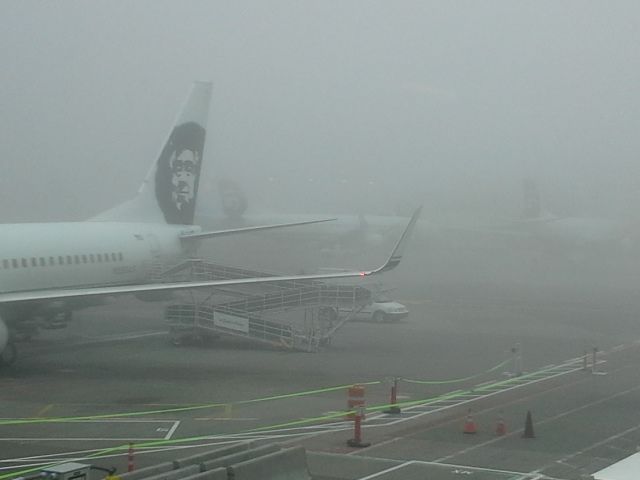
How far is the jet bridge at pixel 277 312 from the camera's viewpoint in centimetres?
2917

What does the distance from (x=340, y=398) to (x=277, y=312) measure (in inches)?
407

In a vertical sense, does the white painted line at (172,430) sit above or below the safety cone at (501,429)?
below

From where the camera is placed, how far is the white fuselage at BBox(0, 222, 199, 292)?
26594 millimetres

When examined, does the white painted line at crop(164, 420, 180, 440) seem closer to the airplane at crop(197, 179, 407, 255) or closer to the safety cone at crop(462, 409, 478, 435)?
the safety cone at crop(462, 409, 478, 435)

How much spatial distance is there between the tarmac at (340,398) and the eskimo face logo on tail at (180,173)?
4.67 metres

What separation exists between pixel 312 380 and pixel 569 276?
1691 inches

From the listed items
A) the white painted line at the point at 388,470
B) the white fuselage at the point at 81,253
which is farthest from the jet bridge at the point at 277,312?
the white painted line at the point at 388,470

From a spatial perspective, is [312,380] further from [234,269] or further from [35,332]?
[234,269]

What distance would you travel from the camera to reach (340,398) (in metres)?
20.6

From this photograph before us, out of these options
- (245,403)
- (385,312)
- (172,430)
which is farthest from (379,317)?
(172,430)

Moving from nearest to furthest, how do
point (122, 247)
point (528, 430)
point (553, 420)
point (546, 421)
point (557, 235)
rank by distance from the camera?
1. point (528, 430)
2. point (546, 421)
3. point (553, 420)
4. point (122, 247)
5. point (557, 235)

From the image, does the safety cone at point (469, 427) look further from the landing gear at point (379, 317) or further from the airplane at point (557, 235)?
the airplane at point (557, 235)

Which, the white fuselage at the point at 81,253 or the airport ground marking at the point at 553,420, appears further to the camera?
the white fuselage at the point at 81,253

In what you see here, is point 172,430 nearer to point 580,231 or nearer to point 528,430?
point 528,430
